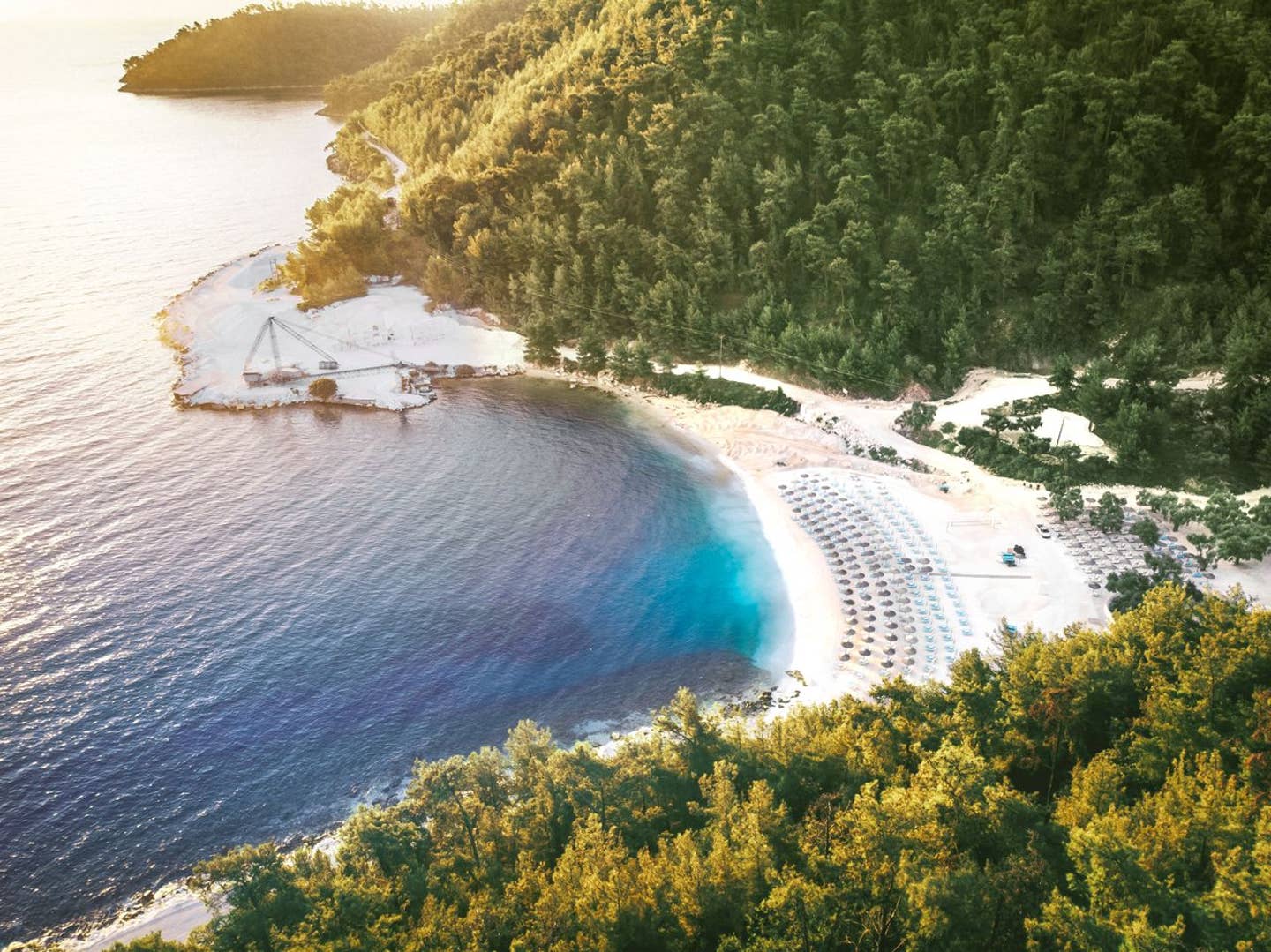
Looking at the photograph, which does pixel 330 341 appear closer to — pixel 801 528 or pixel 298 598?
pixel 298 598

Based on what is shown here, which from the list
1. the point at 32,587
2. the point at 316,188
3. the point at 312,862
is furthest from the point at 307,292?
the point at 312,862

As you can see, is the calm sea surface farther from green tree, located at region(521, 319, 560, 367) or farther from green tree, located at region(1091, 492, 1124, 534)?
green tree, located at region(1091, 492, 1124, 534)

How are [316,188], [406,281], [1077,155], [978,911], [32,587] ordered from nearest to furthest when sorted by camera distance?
[978,911]
[32,587]
[1077,155]
[406,281]
[316,188]

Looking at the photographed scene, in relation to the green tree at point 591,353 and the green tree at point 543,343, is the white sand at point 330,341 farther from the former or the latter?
the green tree at point 591,353

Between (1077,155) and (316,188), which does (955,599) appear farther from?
(316,188)

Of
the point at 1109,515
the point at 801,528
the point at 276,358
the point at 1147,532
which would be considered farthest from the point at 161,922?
the point at 276,358

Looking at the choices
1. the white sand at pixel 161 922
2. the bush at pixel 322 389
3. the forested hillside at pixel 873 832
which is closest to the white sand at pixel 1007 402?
the forested hillside at pixel 873 832
